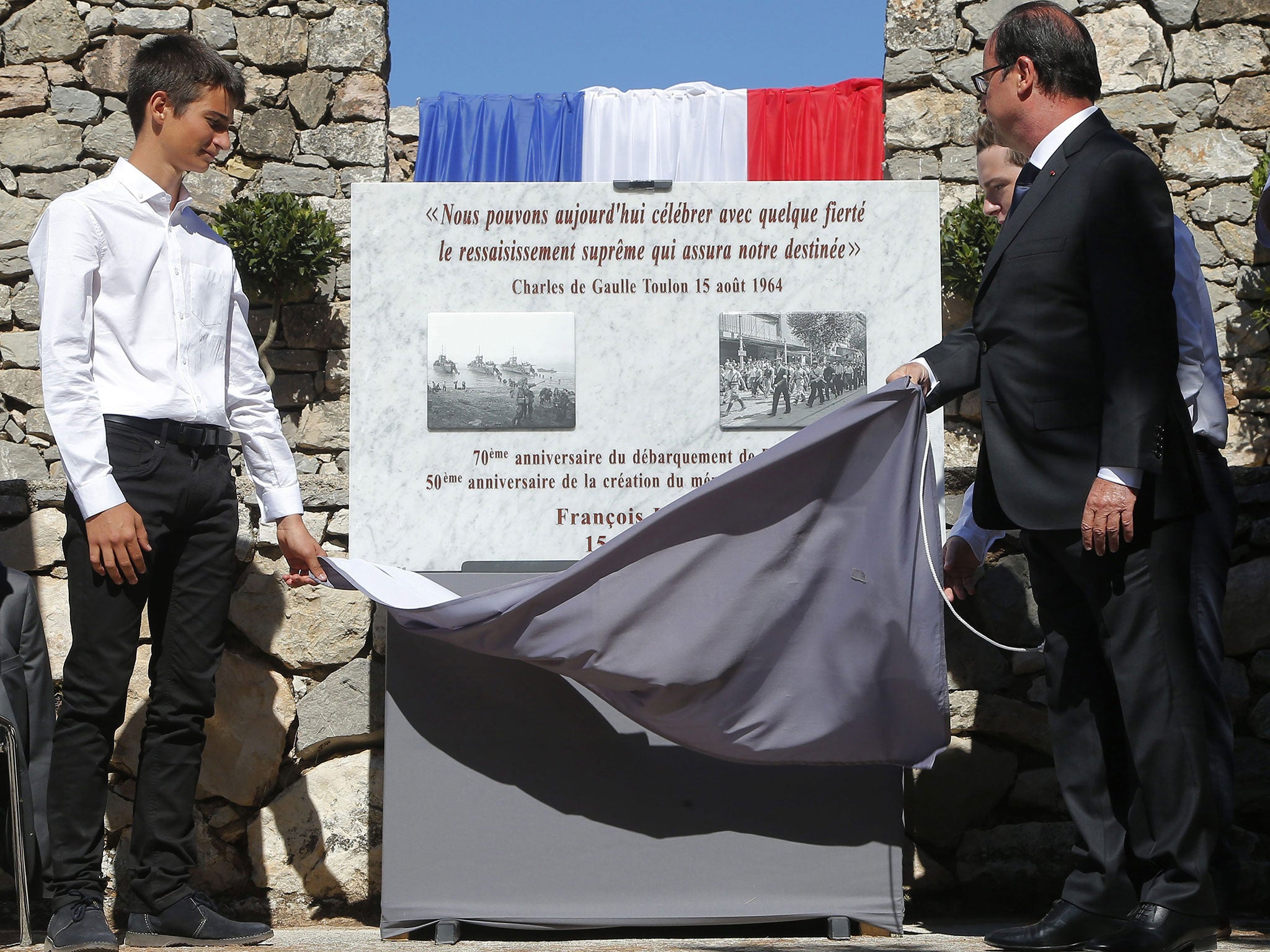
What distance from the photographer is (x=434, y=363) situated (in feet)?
8.89

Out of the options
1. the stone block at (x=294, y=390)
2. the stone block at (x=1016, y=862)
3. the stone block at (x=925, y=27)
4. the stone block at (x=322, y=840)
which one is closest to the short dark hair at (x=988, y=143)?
the stone block at (x=1016, y=862)

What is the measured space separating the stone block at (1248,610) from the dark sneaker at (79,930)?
2.51 m

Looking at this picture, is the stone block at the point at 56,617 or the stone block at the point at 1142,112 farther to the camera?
the stone block at the point at 1142,112

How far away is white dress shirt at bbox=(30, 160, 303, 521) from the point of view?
2.30 m

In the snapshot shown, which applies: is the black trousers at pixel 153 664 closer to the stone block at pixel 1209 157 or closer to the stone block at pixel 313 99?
the stone block at pixel 313 99

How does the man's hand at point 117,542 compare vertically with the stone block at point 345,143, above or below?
below

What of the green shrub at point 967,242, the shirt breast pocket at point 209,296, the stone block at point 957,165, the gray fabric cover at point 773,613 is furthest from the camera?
the stone block at point 957,165

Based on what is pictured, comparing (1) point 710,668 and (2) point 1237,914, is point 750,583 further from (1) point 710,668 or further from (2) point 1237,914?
(2) point 1237,914

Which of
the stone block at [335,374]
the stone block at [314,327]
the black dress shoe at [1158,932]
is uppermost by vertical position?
the stone block at [314,327]

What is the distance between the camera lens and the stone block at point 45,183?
22.1ft

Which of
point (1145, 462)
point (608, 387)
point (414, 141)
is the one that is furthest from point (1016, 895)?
point (414, 141)

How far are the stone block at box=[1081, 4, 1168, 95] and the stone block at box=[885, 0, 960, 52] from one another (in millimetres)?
705

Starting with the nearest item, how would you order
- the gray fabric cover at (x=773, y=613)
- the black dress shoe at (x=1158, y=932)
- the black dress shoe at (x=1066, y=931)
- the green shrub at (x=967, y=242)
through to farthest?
1. the black dress shoe at (x=1158, y=932)
2. the black dress shoe at (x=1066, y=931)
3. the gray fabric cover at (x=773, y=613)
4. the green shrub at (x=967, y=242)

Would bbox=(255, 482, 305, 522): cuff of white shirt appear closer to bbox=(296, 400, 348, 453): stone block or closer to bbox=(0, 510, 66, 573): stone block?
bbox=(0, 510, 66, 573): stone block
